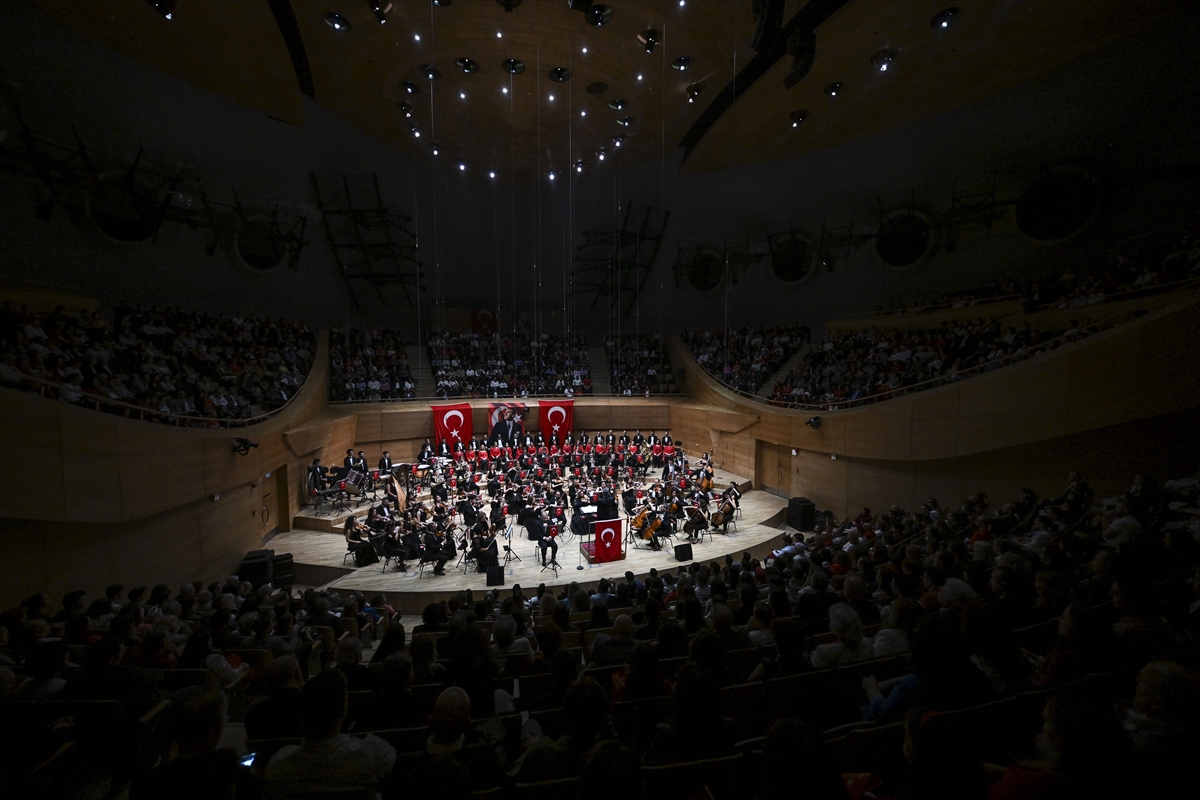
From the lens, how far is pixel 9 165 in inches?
454

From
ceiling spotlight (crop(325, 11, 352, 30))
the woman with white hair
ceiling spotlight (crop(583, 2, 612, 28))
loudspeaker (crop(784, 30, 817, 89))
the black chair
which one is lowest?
the black chair

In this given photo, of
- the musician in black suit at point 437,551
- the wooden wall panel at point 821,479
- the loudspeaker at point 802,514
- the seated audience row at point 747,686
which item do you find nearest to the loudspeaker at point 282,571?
the musician in black suit at point 437,551

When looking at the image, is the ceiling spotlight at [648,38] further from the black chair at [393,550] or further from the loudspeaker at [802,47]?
the black chair at [393,550]

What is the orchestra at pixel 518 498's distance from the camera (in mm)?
10875

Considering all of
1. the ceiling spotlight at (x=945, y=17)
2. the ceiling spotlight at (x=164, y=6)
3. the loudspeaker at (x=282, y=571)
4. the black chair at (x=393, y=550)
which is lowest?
the loudspeaker at (x=282, y=571)

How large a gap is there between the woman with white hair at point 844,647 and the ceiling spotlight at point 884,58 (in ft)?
55.5

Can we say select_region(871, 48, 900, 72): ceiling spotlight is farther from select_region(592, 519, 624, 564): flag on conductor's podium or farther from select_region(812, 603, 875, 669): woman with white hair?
select_region(812, 603, 875, 669): woman with white hair

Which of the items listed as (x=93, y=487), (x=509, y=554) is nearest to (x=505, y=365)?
(x=509, y=554)

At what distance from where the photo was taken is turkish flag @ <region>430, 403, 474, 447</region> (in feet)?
59.5

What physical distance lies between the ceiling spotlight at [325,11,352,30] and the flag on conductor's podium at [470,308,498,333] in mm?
12487

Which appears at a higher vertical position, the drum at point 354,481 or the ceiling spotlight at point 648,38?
the ceiling spotlight at point 648,38

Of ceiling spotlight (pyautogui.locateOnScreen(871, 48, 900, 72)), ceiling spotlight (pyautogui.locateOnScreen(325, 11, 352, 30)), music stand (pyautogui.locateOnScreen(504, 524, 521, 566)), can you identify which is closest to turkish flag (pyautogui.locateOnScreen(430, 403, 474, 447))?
music stand (pyautogui.locateOnScreen(504, 524, 521, 566))

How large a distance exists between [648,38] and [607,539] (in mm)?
14069

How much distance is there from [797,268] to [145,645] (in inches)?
888
